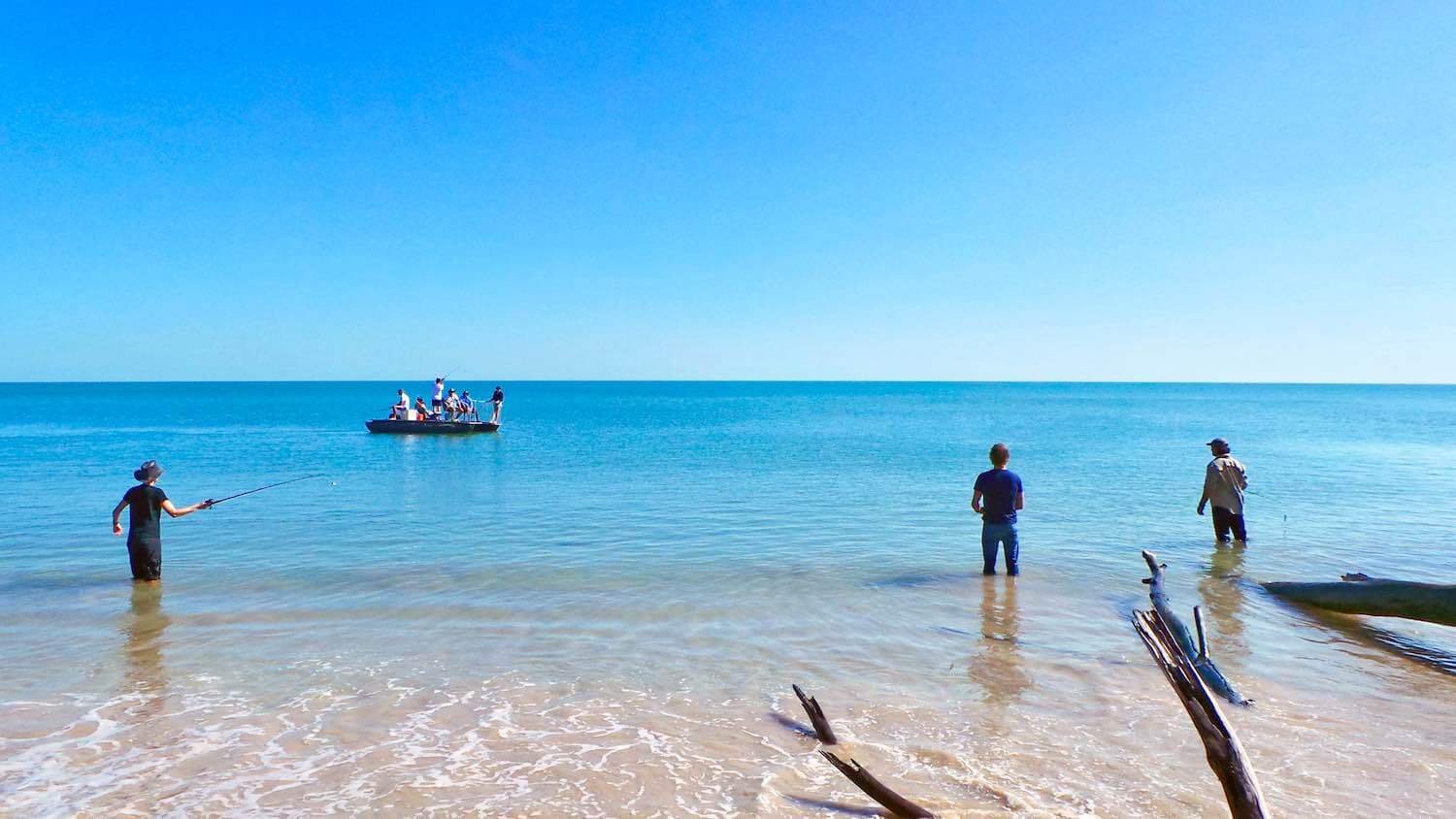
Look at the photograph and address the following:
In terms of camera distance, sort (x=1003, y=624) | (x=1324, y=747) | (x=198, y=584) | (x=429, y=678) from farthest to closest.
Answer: (x=198, y=584) < (x=1003, y=624) < (x=429, y=678) < (x=1324, y=747)

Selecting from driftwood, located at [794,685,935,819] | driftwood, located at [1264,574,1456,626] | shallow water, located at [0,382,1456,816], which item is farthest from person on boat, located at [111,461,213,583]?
driftwood, located at [1264,574,1456,626]

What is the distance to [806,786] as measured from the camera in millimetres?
5000

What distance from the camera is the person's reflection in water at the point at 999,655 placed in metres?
6.70

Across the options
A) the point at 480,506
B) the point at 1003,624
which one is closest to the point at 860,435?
the point at 480,506

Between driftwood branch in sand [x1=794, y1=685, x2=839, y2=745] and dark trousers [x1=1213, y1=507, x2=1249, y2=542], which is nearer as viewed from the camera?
driftwood branch in sand [x1=794, y1=685, x2=839, y2=745]

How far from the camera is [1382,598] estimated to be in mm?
8391

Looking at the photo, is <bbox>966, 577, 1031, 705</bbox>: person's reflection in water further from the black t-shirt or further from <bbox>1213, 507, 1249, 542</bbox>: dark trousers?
the black t-shirt

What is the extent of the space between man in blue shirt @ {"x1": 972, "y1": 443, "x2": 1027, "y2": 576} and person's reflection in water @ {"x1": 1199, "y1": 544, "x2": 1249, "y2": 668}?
92.4 inches

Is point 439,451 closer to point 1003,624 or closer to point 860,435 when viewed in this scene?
point 860,435

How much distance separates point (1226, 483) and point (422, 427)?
37.5 meters

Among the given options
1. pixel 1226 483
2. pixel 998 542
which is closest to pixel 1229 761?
pixel 998 542

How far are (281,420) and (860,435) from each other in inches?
1843

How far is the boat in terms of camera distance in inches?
1615

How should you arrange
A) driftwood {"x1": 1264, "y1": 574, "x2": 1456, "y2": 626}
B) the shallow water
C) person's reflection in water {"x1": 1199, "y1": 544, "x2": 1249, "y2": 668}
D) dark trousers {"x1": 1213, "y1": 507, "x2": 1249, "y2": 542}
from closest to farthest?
the shallow water → person's reflection in water {"x1": 1199, "y1": 544, "x2": 1249, "y2": 668} → driftwood {"x1": 1264, "y1": 574, "x2": 1456, "y2": 626} → dark trousers {"x1": 1213, "y1": 507, "x2": 1249, "y2": 542}
